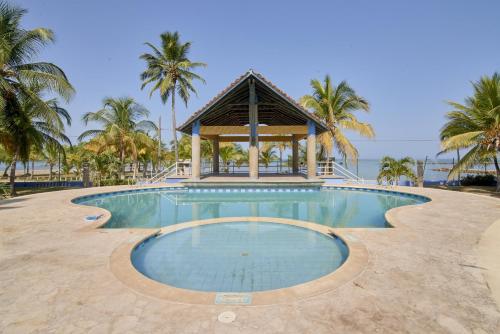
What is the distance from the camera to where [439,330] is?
281 cm

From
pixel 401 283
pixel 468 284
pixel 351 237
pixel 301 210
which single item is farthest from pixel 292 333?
pixel 301 210

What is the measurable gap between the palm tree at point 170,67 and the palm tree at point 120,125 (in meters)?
2.83

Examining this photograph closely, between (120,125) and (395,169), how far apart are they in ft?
78.7

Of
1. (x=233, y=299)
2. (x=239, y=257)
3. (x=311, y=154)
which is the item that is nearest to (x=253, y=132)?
(x=311, y=154)

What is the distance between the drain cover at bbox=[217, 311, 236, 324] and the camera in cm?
301

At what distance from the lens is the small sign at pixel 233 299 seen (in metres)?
3.41

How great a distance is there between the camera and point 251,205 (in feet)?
40.0

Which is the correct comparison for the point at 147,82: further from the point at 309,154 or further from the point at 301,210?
the point at 301,210

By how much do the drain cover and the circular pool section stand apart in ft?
3.60

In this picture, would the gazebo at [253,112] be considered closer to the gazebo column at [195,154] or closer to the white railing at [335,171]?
the gazebo column at [195,154]

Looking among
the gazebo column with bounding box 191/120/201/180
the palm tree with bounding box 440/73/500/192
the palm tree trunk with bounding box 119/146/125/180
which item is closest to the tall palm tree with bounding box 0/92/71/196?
the palm tree trunk with bounding box 119/146/125/180

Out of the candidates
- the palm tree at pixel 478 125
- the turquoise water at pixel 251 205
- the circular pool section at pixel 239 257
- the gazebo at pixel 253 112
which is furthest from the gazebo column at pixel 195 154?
the palm tree at pixel 478 125

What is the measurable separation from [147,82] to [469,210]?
24797 mm

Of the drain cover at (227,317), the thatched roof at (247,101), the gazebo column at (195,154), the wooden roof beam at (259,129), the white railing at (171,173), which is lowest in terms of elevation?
the drain cover at (227,317)
